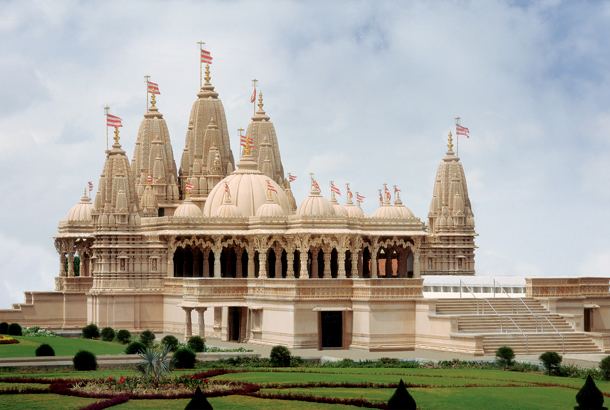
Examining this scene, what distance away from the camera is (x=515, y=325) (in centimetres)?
6512

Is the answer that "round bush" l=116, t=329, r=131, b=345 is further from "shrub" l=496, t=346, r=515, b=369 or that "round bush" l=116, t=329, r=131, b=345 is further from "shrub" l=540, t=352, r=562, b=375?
"shrub" l=540, t=352, r=562, b=375

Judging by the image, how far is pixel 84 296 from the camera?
3295 inches

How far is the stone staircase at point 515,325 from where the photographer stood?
206 ft

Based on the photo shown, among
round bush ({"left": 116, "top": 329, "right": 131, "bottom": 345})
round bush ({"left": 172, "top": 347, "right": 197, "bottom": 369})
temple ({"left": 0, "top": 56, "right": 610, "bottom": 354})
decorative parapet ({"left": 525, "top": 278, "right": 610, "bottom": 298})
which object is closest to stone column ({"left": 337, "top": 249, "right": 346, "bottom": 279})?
temple ({"left": 0, "top": 56, "right": 610, "bottom": 354})

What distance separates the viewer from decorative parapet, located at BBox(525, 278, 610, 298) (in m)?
69.4

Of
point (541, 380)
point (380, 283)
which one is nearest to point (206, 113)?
point (380, 283)

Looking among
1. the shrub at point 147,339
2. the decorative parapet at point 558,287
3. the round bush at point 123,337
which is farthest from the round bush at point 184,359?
the decorative parapet at point 558,287

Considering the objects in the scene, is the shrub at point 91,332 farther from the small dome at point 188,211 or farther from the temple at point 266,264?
the small dome at point 188,211

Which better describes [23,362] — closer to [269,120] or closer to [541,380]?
[541,380]

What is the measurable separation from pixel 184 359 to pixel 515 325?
17.1 m

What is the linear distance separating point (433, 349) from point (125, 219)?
21.7 m

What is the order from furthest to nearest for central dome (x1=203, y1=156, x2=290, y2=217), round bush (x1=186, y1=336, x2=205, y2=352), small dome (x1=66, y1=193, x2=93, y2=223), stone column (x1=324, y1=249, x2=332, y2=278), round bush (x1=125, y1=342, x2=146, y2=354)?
1. small dome (x1=66, y1=193, x2=93, y2=223)
2. central dome (x1=203, y1=156, x2=290, y2=217)
3. stone column (x1=324, y1=249, x2=332, y2=278)
4. round bush (x1=186, y1=336, x2=205, y2=352)
5. round bush (x1=125, y1=342, x2=146, y2=354)

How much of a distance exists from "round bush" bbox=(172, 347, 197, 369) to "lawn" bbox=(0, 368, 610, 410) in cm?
120

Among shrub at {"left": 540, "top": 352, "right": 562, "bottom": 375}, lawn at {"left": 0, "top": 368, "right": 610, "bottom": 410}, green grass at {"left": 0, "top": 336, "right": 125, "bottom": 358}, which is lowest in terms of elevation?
lawn at {"left": 0, "top": 368, "right": 610, "bottom": 410}
